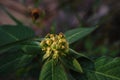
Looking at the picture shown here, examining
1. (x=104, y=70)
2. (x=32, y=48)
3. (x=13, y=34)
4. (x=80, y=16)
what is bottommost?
(x=104, y=70)

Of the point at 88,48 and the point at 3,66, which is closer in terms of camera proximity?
the point at 3,66

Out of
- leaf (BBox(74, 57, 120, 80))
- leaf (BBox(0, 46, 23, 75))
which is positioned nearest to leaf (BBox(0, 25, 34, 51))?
leaf (BBox(0, 46, 23, 75))

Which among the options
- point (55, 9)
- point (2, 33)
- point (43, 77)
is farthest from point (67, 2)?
point (43, 77)

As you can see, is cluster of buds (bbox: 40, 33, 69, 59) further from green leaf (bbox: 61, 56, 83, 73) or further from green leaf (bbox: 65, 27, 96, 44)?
green leaf (bbox: 65, 27, 96, 44)

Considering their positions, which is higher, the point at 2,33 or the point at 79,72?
the point at 2,33

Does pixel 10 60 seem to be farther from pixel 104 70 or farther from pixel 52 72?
pixel 104 70

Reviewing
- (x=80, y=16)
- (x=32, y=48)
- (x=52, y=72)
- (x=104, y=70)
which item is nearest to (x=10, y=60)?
(x=32, y=48)

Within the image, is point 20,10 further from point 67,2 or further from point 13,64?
point 13,64
